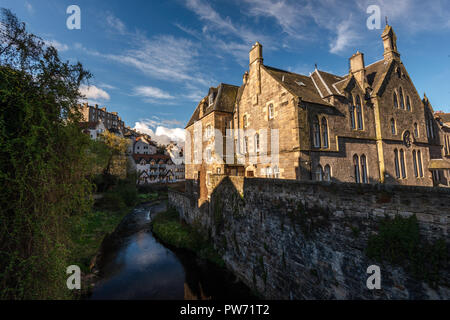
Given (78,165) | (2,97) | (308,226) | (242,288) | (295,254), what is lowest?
(242,288)

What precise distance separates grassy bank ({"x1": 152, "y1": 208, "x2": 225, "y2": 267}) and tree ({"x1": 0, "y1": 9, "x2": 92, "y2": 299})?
12288 mm

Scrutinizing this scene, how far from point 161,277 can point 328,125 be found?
17652 mm

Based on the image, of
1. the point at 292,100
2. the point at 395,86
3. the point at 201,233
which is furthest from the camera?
the point at 395,86

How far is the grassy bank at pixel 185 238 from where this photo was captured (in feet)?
54.3

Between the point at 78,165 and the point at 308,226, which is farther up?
the point at 78,165

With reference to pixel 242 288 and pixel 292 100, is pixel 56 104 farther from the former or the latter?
pixel 292 100

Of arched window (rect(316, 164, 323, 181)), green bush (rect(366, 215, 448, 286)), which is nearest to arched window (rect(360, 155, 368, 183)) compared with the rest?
arched window (rect(316, 164, 323, 181))

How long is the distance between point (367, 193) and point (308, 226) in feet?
9.49

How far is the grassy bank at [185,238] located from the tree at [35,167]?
12.3m

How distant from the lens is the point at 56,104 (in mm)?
5164

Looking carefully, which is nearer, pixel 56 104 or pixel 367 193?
pixel 56 104

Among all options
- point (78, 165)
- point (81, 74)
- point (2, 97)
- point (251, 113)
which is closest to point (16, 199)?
point (78, 165)

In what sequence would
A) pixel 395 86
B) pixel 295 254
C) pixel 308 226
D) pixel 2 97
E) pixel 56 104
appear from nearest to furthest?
1. pixel 2 97
2. pixel 56 104
3. pixel 308 226
4. pixel 295 254
5. pixel 395 86
